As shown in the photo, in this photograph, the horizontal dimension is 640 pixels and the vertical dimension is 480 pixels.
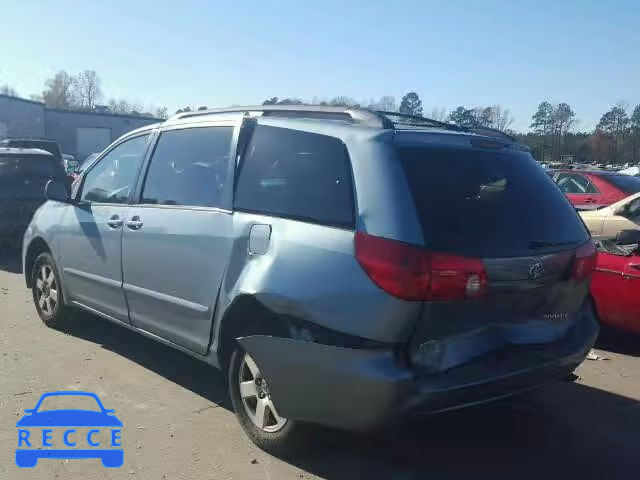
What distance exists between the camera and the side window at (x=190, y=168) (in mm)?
4266

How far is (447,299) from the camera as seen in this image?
3062 millimetres

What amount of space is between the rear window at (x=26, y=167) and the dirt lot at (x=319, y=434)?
237 inches

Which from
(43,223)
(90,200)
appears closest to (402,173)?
(90,200)

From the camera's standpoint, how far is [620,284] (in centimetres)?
556

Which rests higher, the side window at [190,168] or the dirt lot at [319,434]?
the side window at [190,168]

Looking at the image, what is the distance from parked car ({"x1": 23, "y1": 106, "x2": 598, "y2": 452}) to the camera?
10.1 ft

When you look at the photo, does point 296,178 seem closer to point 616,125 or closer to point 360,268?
point 360,268

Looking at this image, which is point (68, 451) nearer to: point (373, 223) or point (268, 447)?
point (268, 447)

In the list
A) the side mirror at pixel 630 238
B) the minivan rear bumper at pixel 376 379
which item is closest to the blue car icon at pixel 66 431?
the minivan rear bumper at pixel 376 379

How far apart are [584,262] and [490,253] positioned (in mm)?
894

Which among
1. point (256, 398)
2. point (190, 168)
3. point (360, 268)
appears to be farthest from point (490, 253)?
point (190, 168)

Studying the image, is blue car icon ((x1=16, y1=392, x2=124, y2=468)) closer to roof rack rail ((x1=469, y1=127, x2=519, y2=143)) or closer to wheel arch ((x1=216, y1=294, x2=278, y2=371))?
wheel arch ((x1=216, y1=294, x2=278, y2=371))

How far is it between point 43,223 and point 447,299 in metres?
4.60

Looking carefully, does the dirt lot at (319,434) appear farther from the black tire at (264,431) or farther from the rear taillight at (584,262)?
the rear taillight at (584,262)
